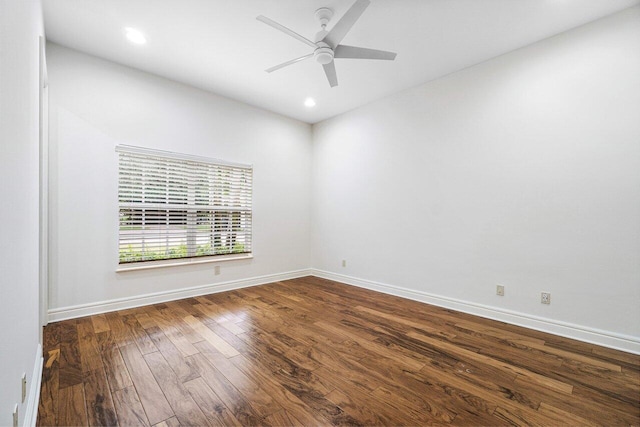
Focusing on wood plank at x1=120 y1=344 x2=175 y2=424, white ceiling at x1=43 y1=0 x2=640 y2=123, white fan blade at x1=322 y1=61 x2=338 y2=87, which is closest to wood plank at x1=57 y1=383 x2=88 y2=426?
wood plank at x1=120 y1=344 x2=175 y2=424

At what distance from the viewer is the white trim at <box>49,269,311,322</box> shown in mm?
2875

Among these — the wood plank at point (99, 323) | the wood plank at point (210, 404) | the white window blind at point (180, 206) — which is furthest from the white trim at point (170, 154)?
the wood plank at point (210, 404)

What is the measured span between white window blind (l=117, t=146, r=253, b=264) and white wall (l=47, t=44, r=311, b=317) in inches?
4.7

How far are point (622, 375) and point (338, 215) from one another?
3485 millimetres

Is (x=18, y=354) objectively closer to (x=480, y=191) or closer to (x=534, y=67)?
(x=480, y=191)

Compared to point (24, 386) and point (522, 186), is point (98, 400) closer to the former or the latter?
point (24, 386)

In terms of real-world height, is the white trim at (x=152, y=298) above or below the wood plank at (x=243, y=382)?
above

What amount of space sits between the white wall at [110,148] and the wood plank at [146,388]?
49.8 inches

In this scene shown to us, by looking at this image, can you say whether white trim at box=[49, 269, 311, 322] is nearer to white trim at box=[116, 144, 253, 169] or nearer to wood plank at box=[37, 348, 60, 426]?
wood plank at box=[37, 348, 60, 426]

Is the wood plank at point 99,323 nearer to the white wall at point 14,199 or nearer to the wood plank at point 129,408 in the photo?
the wood plank at point 129,408

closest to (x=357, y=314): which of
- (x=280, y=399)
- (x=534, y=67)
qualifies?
(x=280, y=399)

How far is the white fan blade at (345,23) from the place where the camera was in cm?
193

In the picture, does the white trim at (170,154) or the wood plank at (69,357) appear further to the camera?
the white trim at (170,154)

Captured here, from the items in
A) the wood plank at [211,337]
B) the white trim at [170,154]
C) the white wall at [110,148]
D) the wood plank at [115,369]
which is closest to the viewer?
the wood plank at [115,369]
